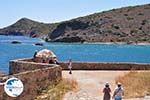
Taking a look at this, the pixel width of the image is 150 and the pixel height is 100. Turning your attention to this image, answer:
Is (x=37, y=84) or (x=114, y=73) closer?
(x=37, y=84)

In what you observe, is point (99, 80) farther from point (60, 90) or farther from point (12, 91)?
point (12, 91)

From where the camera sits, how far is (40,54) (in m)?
34.8

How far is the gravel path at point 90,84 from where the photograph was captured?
82.4ft

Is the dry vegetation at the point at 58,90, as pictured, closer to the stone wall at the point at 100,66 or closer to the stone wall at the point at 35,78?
the stone wall at the point at 35,78

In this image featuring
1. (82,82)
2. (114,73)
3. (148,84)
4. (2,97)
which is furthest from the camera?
(114,73)

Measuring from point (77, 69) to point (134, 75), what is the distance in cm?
809

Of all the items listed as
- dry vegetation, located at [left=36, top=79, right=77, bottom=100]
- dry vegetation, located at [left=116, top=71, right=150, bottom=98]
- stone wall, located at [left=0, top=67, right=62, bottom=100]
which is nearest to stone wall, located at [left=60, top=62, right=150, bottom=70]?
dry vegetation, located at [left=116, top=71, right=150, bottom=98]

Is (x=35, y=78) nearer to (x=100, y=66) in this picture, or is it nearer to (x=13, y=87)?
(x=13, y=87)

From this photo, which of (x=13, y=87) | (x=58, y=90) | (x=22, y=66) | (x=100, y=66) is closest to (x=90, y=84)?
(x=58, y=90)

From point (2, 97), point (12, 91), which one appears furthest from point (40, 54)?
point (12, 91)

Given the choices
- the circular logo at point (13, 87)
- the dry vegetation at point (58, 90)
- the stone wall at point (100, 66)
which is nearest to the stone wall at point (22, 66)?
the dry vegetation at point (58, 90)

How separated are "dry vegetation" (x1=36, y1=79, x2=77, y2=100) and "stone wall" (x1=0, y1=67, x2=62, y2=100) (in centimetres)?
38

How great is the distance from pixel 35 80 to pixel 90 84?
413 centimetres

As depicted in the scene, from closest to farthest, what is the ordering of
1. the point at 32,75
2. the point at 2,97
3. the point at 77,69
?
1. the point at 2,97
2. the point at 32,75
3. the point at 77,69
